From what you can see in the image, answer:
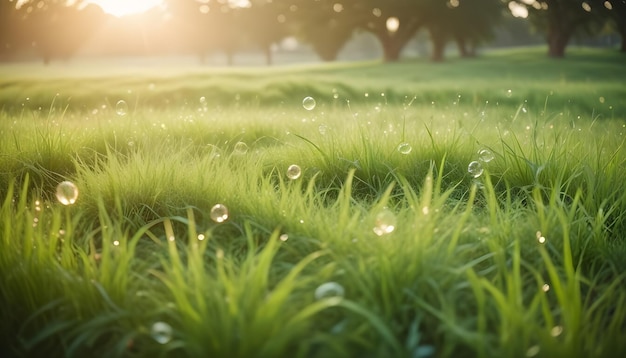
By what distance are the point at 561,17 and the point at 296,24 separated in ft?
62.4

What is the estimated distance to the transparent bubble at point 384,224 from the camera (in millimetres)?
1959

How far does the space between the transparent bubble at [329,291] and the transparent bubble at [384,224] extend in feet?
1.41

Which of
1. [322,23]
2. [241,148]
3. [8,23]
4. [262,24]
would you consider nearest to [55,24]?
[8,23]

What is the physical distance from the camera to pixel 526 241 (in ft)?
6.97

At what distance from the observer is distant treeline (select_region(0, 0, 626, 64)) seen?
395 inches

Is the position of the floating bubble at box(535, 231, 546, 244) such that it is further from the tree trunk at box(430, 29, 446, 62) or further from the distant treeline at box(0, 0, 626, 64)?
the tree trunk at box(430, 29, 446, 62)

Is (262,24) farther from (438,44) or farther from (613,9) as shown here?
(613,9)

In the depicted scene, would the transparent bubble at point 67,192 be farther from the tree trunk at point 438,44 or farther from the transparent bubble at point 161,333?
the tree trunk at point 438,44

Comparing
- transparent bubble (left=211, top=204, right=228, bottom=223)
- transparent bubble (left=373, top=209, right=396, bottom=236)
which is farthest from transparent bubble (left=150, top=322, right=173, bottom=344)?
transparent bubble (left=373, top=209, right=396, bottom=236)

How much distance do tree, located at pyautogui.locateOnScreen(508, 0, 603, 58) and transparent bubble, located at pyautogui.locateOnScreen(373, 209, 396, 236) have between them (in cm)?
3058

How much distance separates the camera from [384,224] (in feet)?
6.57

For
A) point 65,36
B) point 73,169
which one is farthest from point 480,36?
point 73,169

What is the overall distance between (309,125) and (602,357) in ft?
12.4

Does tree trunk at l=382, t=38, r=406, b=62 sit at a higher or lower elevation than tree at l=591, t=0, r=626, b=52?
lower
